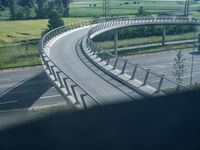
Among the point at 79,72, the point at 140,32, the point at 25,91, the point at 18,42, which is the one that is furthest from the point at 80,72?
the point at 140,32

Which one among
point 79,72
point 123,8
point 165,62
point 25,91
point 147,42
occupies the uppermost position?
point 123,8

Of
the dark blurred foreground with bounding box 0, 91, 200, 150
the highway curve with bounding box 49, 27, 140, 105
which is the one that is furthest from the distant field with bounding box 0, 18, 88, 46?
the dark blurred foreground with bounding box 0, 91, 200, 150

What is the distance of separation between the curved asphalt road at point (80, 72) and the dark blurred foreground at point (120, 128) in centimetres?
102

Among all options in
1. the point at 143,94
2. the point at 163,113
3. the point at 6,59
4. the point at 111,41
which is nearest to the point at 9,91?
the point at 6,59

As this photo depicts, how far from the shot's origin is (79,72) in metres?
13.2

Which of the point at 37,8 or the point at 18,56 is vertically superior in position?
the point at 37,8

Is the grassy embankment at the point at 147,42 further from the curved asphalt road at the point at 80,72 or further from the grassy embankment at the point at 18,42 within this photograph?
the curved asphalt road at the point at 80,72

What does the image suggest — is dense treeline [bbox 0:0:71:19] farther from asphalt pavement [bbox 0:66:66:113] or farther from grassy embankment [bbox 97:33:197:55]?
asphalt pavement [bbox 0:66:66:113]

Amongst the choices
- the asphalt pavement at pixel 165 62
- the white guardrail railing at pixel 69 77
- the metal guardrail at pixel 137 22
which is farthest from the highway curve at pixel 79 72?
the metal guardrail at pixel 137 22

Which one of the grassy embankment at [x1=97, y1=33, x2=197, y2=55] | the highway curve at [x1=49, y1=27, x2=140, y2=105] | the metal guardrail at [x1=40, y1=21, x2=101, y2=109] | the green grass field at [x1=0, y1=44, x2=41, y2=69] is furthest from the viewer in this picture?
the grassy embankment at [x1=97, y1=33, x2=197, y2=55]

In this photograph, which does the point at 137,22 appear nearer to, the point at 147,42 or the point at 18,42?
the point at 147,42

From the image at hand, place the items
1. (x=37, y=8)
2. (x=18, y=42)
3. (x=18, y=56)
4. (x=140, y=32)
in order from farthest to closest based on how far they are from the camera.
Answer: (x=37, y=8) → (x=140, y=32) → (x=18, y=42) → (x=18, y=56)

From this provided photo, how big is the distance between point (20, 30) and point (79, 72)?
30009 millimetres

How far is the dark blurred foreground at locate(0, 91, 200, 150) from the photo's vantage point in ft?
9.76
